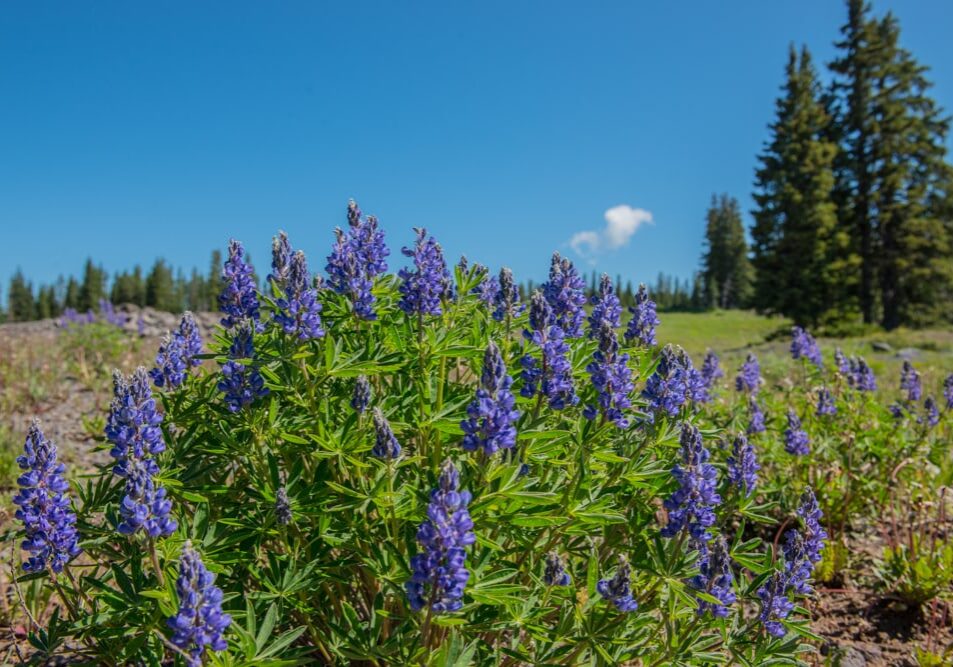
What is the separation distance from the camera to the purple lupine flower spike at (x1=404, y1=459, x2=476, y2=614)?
1923 mm

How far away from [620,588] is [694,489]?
51cm

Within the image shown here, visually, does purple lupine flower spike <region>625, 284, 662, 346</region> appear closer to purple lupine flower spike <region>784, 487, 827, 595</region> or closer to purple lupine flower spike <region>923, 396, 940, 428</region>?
purple lupine flower spike <region>784, 487, 827, 595</region>

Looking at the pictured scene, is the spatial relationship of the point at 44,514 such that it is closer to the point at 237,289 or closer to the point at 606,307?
the point at 237,289

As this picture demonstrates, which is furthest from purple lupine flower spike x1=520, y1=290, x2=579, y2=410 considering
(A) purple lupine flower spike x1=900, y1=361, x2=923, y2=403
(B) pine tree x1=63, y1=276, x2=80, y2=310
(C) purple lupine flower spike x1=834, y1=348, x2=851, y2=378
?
(B) pine tree x1=63, y1=276, x2=80, y2=310

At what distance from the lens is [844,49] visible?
2998 cm

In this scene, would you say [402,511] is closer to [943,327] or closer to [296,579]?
[296,579]

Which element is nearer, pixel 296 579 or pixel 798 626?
pixel 296 579

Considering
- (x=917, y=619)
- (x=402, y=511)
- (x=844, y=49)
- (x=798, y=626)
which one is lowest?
(x=917, y=619)

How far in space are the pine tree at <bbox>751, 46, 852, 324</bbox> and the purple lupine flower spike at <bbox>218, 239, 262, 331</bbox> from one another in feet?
102

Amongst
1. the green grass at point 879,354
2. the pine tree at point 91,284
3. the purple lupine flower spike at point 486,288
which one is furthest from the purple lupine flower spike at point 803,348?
the pine tree at point 91,284

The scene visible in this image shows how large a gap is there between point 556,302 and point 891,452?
→ 4.10 meters

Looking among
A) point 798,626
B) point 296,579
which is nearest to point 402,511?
point 296,579

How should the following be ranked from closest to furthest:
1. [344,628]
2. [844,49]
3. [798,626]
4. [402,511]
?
[402,511] < [344,628] < [798,626] < [844,49]

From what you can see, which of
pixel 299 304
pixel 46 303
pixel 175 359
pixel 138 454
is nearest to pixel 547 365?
pixel 299 304
